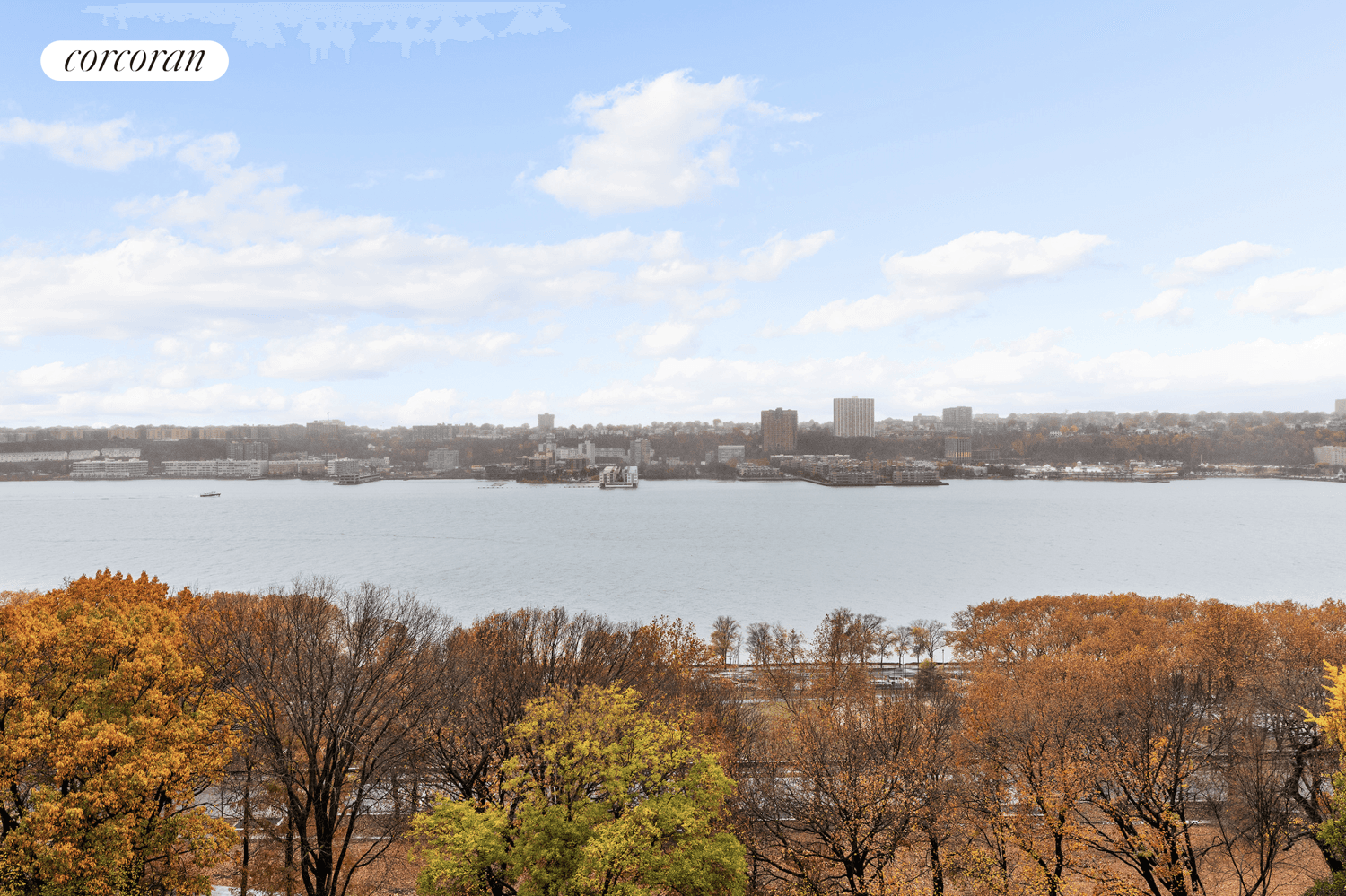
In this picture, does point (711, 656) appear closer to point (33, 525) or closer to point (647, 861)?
point (647, 861)

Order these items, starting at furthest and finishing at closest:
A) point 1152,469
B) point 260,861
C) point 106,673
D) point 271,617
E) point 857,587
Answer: point 1152,469, point 857,587, point 271,617, point 260,861, point 106,673

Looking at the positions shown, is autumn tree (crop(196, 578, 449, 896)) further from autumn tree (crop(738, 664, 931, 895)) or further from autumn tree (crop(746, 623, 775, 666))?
autumn tree (crop(746, 623, 775, 666))

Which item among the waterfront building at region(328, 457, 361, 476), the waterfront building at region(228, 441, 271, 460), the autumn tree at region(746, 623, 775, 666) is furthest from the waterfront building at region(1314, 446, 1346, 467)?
the waterfront building at region(228, 441, 271, 460)

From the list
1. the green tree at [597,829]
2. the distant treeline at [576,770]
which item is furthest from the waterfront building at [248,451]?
the green tree at [597,829]

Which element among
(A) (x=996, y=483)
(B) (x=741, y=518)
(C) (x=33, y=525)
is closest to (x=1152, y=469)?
(A) (x=996, y=483)

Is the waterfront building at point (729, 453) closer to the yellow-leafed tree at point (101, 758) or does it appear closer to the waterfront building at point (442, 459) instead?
the waterfront building at point (442, 459)

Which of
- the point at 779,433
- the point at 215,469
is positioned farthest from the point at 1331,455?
the point at 215,469
